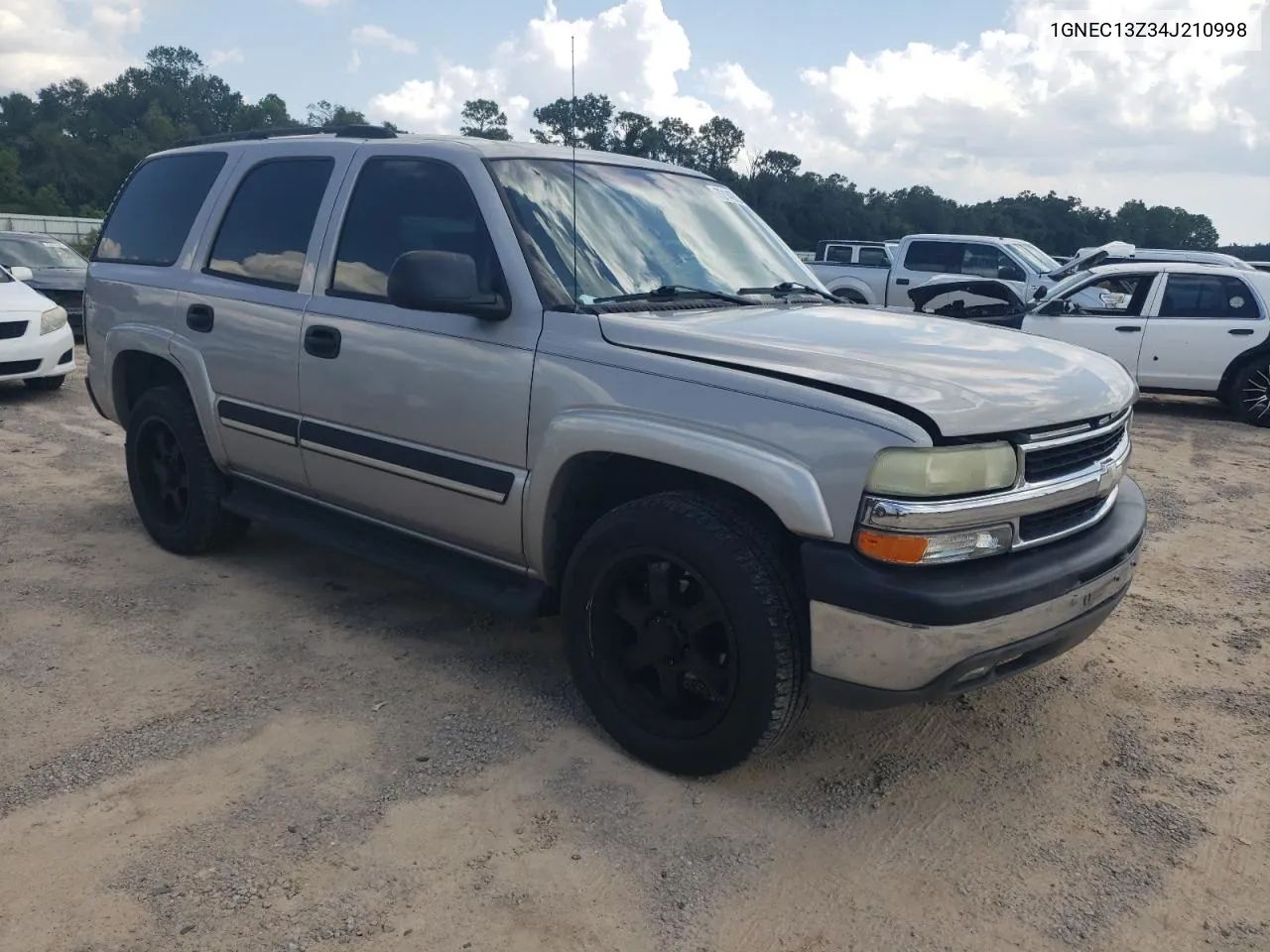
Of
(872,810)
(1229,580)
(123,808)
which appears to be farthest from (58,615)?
(1229,580)

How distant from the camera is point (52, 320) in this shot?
991 centimetres

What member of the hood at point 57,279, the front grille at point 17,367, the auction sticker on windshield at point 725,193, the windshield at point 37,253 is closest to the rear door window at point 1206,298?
the auction sticker on windshield at point 725,193

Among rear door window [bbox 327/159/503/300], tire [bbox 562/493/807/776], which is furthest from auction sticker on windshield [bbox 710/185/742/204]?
tire [bbox 562/493/807/776]

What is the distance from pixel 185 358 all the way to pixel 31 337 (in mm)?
6203

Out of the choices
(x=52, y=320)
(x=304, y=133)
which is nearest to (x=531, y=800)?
(x=304, y=133)

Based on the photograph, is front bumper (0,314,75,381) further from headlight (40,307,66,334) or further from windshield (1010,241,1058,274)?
windshield (1010,241,1058,274)

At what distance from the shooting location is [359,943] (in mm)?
2375

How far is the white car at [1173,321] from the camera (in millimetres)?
10039

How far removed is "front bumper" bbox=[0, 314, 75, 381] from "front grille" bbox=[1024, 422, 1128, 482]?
9572 mm

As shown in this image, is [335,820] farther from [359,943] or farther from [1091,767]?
[1091,767]

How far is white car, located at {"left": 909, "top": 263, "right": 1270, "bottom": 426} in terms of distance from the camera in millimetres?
10039

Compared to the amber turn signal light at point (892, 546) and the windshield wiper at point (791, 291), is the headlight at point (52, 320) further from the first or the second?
the amber turn signal light at point (892, 546)

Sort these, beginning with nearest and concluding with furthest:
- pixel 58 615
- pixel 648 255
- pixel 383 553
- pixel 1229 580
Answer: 1. pixel 648 255
2. pixel 383 553
3. pixel 58 615
4. pixel 1229 580

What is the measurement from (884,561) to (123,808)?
7.24 feet
